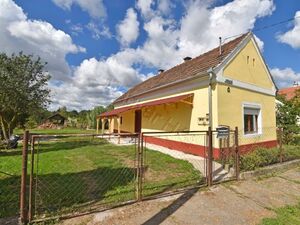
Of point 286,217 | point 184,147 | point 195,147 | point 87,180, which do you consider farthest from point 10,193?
point 184,147

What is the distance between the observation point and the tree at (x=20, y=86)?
18328mm

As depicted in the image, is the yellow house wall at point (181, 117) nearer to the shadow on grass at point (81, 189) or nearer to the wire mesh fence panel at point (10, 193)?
the shadow on grass at point (81, 189)

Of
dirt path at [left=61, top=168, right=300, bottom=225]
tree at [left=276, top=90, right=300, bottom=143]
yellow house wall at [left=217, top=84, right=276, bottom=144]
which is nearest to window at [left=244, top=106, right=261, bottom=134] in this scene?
yellow house wall at [left=217, top=84, right=276, bottom=144]

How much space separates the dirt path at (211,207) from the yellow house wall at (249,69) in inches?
268

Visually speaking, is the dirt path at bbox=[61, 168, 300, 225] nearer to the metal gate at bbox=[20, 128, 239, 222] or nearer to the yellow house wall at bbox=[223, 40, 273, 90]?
the metal gate at bbox=[20, 128, 239, 222]

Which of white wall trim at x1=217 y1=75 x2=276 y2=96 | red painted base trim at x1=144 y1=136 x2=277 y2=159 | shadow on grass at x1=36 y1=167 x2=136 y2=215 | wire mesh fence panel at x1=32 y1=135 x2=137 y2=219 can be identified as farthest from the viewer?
red painted base trim at x1=144 y1=136 x2=277 y2=159

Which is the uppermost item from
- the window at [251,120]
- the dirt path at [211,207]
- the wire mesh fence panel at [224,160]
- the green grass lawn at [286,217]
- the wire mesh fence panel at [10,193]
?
the window at [251,120]

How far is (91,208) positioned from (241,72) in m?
11.4

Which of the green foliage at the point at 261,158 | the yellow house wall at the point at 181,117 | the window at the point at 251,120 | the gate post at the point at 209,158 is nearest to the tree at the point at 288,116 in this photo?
the window at the point at 251,120

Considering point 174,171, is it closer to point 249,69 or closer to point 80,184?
point 80,184

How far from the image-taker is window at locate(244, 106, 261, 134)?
536 inches

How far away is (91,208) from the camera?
5.19m

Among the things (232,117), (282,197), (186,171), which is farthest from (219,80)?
(282,197)

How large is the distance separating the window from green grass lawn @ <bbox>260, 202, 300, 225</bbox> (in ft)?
26.2
